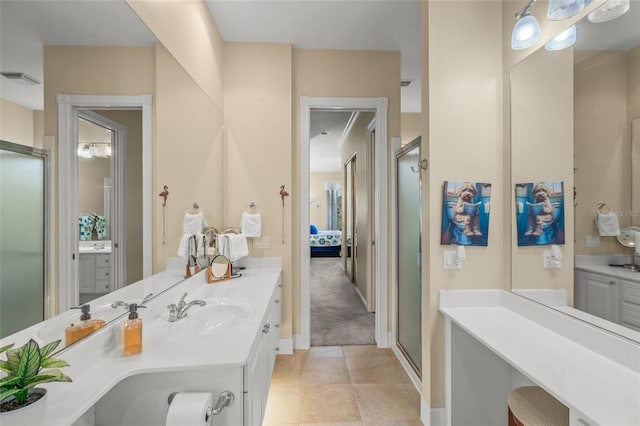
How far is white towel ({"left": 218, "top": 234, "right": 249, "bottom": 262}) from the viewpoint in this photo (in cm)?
240

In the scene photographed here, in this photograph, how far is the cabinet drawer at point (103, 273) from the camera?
3.59 feet

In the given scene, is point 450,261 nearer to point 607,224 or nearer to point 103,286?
point 607,224

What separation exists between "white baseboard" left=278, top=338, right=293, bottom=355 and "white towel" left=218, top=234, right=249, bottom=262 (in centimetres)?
99

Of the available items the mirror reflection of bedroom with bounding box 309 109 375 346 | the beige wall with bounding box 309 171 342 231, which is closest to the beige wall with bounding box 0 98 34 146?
the mirror reflection of bedroom with bounding box 309 109 375 346

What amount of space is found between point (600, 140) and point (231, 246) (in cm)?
231

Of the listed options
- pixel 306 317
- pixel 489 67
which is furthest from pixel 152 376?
pixel 489 67

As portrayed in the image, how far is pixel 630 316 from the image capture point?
121cm

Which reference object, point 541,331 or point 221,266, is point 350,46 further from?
point 541,331

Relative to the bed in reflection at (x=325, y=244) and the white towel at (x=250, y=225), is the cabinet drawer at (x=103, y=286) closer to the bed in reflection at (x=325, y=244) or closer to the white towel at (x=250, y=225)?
the white towel at (x=250, y=225)

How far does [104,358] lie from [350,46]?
301cm

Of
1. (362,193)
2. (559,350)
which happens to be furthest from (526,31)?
(362,193)

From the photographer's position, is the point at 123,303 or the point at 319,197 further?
the point at 319,197

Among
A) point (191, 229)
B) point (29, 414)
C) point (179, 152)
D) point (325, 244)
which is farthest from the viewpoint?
point (325, 244)

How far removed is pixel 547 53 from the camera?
1.56 meters
